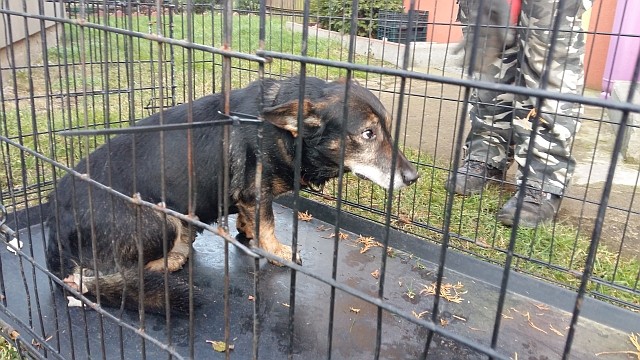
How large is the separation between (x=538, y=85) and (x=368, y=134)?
5.10ft

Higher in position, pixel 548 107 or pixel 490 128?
pixel 548 107

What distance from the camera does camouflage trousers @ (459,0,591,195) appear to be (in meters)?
3.55

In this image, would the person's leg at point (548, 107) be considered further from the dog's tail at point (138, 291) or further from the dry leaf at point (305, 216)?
the dog's tail at point (138, 291)

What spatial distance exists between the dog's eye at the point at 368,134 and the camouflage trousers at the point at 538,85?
1089 millimetres

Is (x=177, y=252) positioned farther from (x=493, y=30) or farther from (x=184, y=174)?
(x=493, y=30)

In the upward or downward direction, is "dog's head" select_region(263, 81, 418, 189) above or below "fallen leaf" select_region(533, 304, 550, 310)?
above

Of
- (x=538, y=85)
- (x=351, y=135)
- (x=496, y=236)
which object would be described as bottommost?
(x=496, y=236)

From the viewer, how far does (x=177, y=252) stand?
301 cm

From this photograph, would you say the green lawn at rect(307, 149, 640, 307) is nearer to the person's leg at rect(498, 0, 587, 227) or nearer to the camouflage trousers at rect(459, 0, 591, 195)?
the person's leg at rect(498, 0, 587, 227)

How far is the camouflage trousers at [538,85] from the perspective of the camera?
11.6ft

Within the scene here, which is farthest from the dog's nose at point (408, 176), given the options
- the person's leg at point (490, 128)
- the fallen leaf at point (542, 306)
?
the person's leg at point (490, 128)

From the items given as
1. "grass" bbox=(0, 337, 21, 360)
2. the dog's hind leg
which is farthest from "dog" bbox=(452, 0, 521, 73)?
"grass" bbox=(0, 337, 21, 360)

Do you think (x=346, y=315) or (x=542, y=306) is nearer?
(x=346, y=315)

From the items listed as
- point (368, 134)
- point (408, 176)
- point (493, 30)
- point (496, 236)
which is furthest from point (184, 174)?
point (493, 30)
